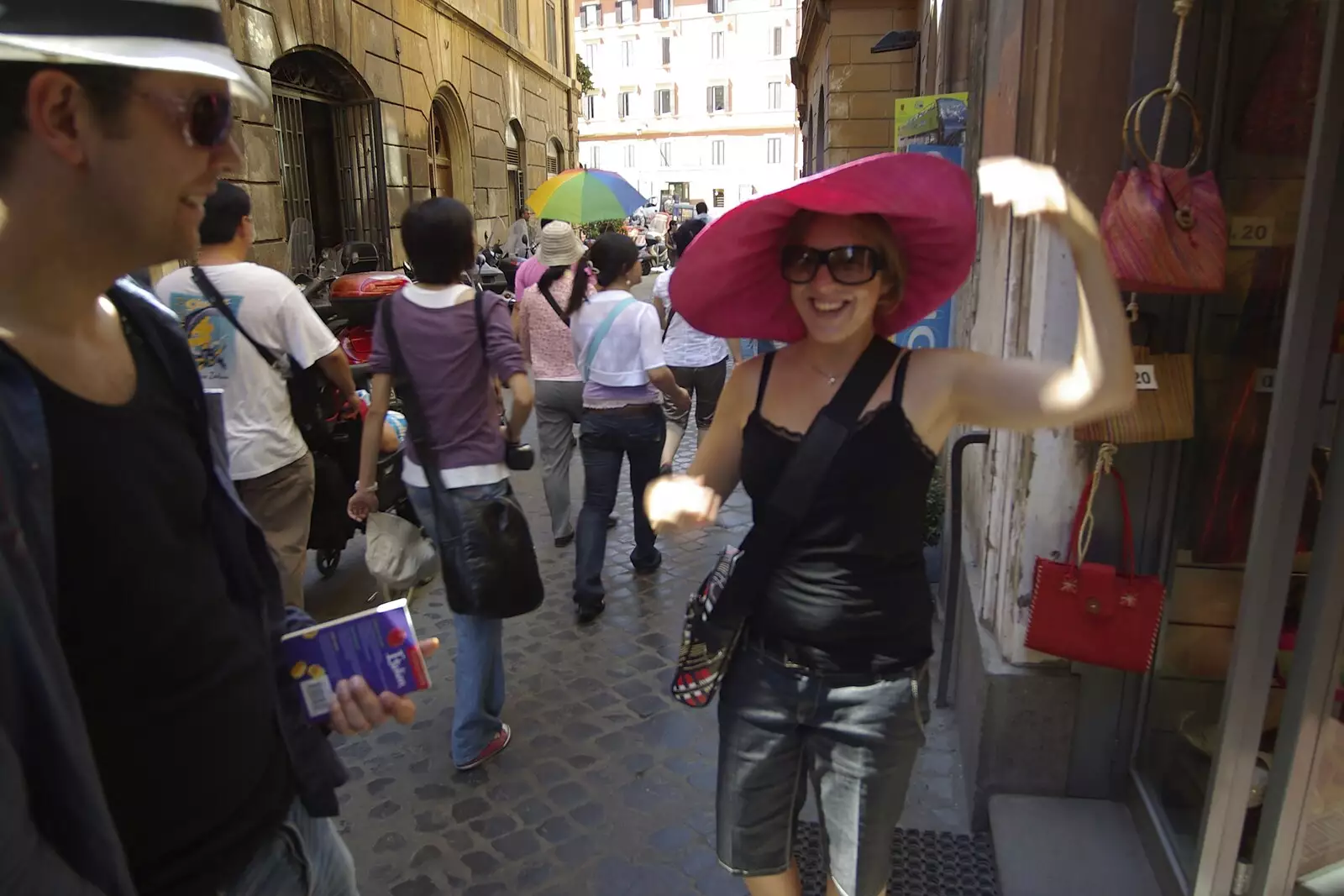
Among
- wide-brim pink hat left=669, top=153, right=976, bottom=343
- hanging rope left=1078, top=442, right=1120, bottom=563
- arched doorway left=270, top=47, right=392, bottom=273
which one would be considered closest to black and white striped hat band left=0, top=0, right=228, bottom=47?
wide-brim pink hat left=669, top=153, right=976, bottom=343

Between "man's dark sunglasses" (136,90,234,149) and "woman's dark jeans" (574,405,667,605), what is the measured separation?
3522 millimetres

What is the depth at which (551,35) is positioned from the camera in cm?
2534

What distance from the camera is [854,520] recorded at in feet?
6.24

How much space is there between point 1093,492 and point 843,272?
1.12 meters

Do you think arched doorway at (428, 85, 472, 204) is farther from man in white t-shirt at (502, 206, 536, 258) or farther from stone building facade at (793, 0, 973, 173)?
stone building facade at (793, 0, 973, 173)

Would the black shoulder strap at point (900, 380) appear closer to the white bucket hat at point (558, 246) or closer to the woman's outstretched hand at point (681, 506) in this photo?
the woman's outstretched hand at point (681, 506)

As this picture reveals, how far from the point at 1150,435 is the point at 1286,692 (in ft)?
2.17

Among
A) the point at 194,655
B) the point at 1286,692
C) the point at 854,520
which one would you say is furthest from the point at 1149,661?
the point at 194,655

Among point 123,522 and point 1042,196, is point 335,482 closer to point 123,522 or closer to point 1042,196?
point 123,522

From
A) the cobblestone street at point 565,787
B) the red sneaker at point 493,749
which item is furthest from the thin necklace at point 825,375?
the red sneaker at point 493,749

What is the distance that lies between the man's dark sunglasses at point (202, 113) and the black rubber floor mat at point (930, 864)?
7.59ft

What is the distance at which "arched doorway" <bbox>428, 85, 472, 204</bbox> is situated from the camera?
16570 millimetres

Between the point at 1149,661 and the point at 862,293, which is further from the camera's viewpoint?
the point at 1149,661

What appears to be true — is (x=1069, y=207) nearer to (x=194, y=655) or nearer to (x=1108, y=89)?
(x=1108, y=89)
